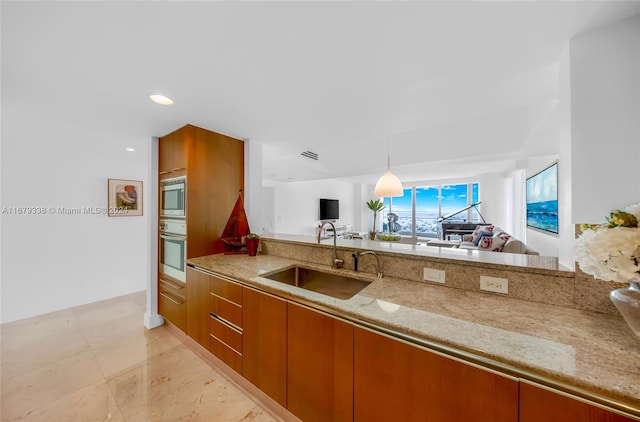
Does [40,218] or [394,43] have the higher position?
[394,43]

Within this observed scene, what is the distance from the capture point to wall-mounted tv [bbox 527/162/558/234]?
3004 millimetres

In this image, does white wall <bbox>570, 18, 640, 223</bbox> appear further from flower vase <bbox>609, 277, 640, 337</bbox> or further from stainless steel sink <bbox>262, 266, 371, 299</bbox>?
stainless steel sink <bbox>262, 266, 371, 299</bbox>

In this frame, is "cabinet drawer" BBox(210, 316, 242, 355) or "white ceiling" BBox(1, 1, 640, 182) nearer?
"white ceiling" BBox(1, 1, 640, 182)

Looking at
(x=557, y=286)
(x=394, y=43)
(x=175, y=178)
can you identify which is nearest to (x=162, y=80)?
(x=175, y=178)

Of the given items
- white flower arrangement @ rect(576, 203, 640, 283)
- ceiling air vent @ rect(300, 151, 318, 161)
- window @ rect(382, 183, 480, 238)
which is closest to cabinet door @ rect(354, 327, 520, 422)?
white flower arrangement @ rect(576, 203, 640, 283)

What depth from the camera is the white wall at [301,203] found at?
20.1 ft

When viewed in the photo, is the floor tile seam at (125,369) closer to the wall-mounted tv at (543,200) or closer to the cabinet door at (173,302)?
the cabinet door at (173,302)

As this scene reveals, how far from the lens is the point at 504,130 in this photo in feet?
8.59

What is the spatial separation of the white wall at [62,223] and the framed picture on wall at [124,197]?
0.07 meters

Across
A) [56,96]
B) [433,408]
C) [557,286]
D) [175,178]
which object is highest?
[56,96]

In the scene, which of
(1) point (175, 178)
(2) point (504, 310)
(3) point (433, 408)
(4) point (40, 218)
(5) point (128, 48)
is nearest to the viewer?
(3) point (433, 408)

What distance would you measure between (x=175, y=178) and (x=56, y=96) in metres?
0.93

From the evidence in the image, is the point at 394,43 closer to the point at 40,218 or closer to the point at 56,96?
the point at 56,96

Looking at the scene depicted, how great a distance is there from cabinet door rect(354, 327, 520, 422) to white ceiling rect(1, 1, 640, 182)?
138cm
